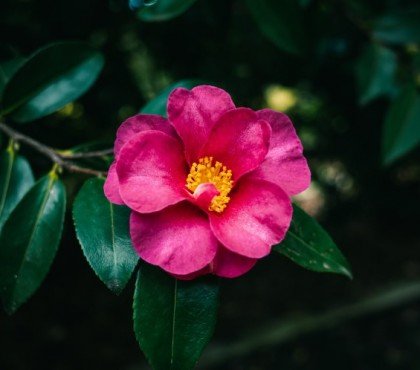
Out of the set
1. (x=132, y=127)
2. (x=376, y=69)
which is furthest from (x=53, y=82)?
(x=376, y=69)

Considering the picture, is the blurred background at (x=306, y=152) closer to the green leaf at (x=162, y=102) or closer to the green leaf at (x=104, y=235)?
the green leaf at (x=162, y=102)

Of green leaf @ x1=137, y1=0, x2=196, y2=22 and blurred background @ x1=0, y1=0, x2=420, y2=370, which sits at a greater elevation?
green leaf @ x1=137, y1=0, x2=196, y2=22

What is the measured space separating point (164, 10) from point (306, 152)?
6.19ft

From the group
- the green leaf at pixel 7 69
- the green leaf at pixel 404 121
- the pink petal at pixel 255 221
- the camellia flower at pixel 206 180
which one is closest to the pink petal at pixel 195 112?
the camellia flower at pixel 206 180

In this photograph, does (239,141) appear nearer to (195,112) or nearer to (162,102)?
(195,112)

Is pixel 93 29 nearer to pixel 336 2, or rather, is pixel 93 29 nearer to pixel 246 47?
pixel 246 47

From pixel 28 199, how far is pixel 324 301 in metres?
2.45

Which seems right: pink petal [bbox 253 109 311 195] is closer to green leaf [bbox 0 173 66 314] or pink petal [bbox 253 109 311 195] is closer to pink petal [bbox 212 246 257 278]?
pink petal [bbox 212 246 257 278]

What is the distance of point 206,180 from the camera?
28.7 inches

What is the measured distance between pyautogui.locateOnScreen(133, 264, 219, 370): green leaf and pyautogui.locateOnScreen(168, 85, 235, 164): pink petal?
0.18 meters

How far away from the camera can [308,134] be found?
2846 mm

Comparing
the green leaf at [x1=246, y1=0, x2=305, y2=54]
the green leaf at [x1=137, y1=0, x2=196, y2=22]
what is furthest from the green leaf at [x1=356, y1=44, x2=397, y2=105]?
the green leaf at [x1=137, y1=0, x2=196, y2=22]

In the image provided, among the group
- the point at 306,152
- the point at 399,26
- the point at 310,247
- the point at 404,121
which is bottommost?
the point at 306,152

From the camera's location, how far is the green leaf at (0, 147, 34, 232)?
3.01 feet
